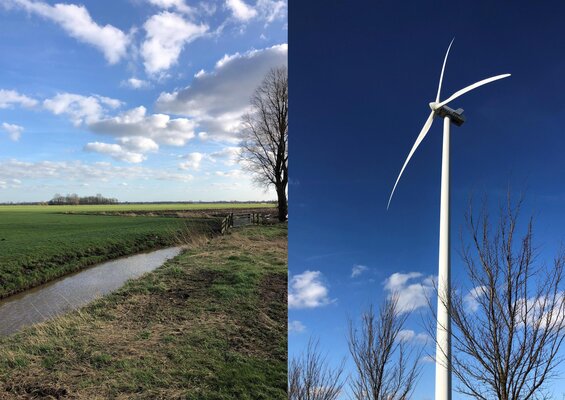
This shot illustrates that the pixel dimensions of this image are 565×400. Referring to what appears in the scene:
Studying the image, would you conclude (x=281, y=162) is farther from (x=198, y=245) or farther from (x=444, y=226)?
(x=444, y=226)

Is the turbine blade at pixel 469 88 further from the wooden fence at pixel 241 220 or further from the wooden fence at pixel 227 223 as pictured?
the wooden fence at pixel 227 223

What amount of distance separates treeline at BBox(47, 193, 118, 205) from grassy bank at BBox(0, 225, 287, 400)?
2191 millimetres

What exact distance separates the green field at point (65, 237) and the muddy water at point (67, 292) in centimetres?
26

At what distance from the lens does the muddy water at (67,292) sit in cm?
796

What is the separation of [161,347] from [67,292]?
163 inches

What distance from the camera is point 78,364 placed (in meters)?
6.17

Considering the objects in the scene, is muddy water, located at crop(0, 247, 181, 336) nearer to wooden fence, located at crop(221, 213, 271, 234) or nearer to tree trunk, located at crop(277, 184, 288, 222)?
tree trunk, located at crop(277, 184, 288, 222)

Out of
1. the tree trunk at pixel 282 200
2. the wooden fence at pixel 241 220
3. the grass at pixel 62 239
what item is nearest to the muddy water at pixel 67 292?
the grass at pixel 62 239

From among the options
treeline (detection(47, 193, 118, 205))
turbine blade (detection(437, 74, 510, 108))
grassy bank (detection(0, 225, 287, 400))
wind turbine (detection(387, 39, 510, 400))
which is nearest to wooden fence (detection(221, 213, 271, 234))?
grassy bank (detection(0, 225, 287, 400))

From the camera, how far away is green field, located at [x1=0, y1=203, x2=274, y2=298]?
8.21 m

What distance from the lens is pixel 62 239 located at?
10891 mm

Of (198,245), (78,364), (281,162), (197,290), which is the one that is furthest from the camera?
(198,245)

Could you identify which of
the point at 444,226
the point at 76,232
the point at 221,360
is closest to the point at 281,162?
the point at 76,232

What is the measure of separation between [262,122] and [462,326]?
9.88m
